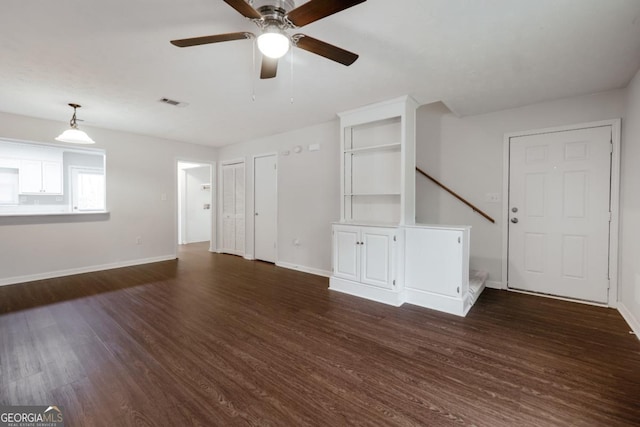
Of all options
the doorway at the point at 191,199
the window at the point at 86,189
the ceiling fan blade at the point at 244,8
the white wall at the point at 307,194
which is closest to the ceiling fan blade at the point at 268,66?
the ceiling fan blade at the point at 244,8

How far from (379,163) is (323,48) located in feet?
7.01

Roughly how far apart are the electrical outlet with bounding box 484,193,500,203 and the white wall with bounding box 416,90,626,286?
0.04m

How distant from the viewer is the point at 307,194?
4797 mm

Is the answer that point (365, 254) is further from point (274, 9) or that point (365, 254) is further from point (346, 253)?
point (274, 9)

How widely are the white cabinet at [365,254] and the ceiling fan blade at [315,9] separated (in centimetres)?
229

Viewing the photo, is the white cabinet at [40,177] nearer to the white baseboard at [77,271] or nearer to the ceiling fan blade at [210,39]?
the white baseboard at [77,271]

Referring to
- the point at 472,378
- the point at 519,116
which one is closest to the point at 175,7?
the point at 472,378

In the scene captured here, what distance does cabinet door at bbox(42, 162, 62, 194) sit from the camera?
636 cm

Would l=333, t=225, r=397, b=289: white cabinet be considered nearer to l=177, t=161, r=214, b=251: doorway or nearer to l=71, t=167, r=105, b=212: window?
l=177, t=161, r=214, b=251: doorway

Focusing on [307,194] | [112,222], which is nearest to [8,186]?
[112,222]

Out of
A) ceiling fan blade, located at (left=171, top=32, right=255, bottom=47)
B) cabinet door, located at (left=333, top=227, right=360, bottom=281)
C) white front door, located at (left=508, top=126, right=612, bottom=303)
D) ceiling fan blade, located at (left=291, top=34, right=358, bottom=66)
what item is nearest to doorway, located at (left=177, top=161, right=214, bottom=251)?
cabinet door, located at (left=333, top=227, right=360, bottom=281)

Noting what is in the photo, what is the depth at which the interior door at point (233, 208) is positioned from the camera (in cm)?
605

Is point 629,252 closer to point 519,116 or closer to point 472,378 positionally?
point 519,116

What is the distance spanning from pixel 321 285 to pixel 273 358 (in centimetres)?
191
